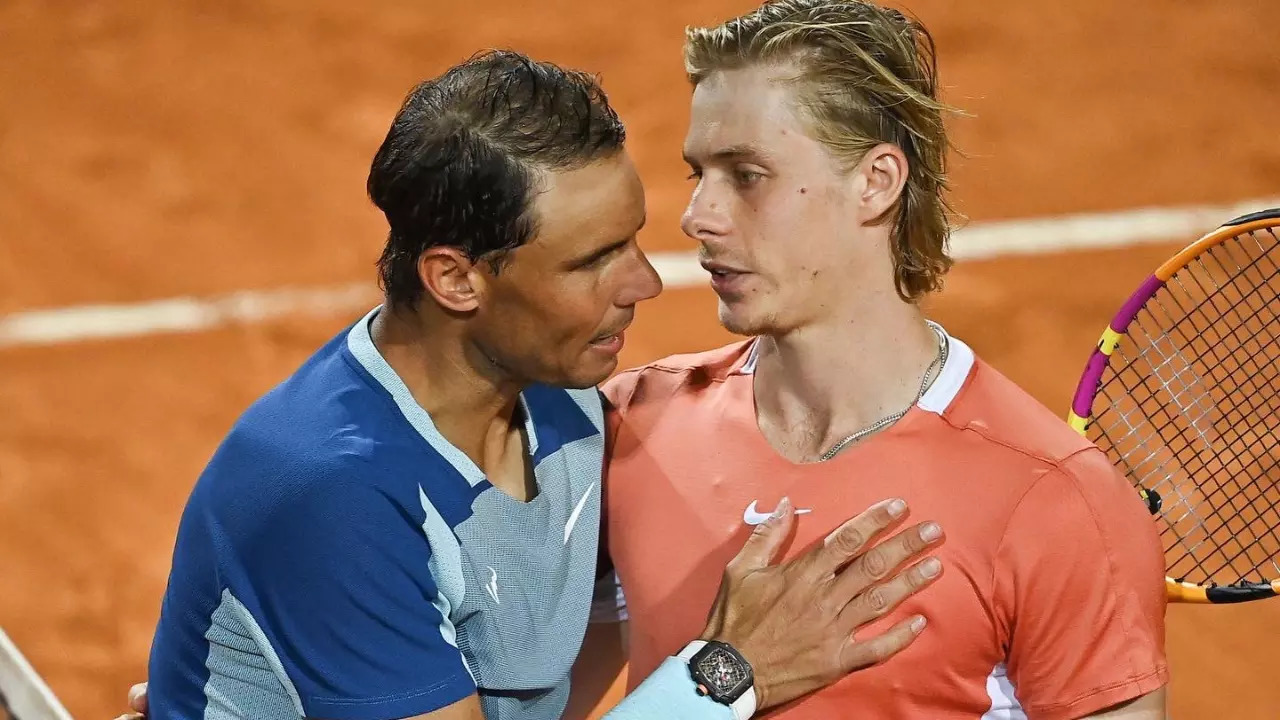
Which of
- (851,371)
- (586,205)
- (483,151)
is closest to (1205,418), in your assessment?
(851,371)

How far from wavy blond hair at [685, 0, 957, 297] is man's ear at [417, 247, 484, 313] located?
2.52 ft

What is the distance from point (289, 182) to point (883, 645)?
19.5ft

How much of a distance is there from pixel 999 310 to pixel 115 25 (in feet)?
18.4

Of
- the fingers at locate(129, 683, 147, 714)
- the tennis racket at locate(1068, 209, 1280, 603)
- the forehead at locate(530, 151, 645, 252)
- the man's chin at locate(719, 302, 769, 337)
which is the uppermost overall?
the forehead at locate(530, 151, 645, 252)

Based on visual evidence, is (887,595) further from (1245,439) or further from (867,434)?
(1245,439)

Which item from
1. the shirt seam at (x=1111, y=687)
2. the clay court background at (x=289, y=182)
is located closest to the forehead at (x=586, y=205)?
the shirt seam at (x=1111, y=687)

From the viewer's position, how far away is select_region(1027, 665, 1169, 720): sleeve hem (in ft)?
11.3

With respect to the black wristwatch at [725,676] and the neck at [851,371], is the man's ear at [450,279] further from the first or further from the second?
the black wristwatch at [725,676]

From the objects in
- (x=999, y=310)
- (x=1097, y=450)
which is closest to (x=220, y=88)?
(x=999, y=310)

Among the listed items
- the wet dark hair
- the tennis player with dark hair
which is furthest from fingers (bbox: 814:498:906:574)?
the wet dark hair

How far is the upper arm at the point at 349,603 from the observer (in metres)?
3.48

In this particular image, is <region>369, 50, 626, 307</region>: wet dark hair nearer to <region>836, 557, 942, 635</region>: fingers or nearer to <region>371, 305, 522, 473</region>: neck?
<region>371, 305, 522, 473</region>: neck

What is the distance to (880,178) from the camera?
387cm

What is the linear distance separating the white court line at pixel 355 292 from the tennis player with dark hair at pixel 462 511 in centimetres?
423
